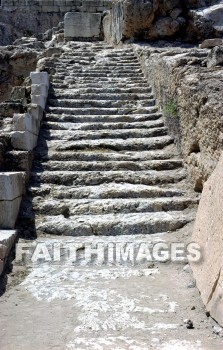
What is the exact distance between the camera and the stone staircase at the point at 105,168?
16.0 ft

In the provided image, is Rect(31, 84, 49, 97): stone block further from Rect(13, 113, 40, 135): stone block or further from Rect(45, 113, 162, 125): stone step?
Rect(13, 113, 40, 135): stone block

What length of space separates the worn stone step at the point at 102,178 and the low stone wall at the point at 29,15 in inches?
674

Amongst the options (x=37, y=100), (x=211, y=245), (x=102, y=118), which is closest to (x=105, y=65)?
(x=37, y=100)

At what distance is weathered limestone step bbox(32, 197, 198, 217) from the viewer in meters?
5.06

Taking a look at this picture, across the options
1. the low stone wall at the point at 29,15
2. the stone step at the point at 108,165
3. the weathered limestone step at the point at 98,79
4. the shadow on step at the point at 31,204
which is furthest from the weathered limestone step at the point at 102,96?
the low stone wall at the point at 29,15

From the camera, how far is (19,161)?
18.3 feet

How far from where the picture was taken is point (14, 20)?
71.6 feet

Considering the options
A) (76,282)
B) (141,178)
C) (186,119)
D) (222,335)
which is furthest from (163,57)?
(222,335)

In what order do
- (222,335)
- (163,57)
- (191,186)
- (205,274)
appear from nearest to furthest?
(222,335), (205,274), (191,186), (163,57)

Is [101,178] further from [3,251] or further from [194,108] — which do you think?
[3,251]

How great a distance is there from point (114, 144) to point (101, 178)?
3.12 feet

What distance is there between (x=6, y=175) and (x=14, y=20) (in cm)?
1926

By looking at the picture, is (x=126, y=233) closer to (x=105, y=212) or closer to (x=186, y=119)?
(x=105, y=212)

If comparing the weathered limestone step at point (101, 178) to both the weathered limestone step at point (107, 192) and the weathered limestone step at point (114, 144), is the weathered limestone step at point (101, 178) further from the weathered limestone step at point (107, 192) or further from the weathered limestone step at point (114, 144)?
the weathered limestone step at point (114, 144)
